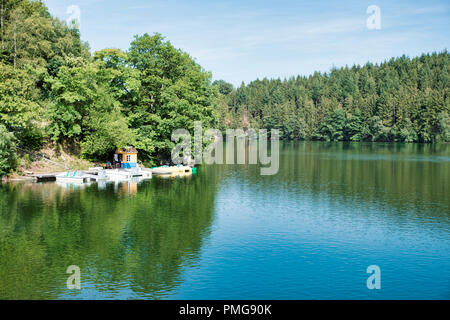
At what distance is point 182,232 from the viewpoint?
1353 inches

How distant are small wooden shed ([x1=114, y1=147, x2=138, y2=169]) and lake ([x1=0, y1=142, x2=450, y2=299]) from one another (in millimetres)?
9954

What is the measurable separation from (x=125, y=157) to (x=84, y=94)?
1088 cm

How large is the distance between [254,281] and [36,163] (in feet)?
150

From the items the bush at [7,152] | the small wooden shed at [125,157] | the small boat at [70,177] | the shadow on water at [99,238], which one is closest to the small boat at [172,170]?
the small wooden shed at [125,157]

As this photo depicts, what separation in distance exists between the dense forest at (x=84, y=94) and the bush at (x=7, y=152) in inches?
4.4

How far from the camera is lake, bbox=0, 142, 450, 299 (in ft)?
78.3

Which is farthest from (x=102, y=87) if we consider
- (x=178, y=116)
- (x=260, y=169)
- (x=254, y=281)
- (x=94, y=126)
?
(x=254, y=281)

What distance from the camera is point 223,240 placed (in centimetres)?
3262

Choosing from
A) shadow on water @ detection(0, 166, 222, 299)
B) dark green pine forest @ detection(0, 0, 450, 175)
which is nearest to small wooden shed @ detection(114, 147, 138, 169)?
dark green pine forest @ detection(0, 0, 450, 175)

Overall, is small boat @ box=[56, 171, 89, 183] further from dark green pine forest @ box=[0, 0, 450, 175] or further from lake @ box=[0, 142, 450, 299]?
dark green pine forest @ box=[0, 0, 450, 175]

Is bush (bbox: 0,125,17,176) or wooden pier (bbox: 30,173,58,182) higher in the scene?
bush (bbox: 0,125,17,176)

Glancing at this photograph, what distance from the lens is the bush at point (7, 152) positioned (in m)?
52.2

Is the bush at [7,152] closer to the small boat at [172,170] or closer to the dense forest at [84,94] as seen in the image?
the dense forest at [84,94]
